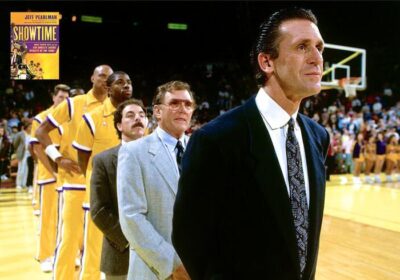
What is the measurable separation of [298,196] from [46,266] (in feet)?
13.0

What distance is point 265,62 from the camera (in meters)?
1.51

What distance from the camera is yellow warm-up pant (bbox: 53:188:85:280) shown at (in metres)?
3.73

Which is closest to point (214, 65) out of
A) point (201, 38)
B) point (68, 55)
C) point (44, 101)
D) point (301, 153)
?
point (201, 38)

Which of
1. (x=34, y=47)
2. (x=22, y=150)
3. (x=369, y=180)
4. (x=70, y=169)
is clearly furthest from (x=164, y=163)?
(x=369, y=180)

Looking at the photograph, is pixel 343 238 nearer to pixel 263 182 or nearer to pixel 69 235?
pixel 69 235

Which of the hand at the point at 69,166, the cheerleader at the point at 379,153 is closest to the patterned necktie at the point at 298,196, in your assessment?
the hand at the point at 69,166

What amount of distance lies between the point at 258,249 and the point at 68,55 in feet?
63.8

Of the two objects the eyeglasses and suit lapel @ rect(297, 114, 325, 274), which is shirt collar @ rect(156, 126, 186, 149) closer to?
the eyeglasses

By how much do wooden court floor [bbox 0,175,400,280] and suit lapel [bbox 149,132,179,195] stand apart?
284 centimetres

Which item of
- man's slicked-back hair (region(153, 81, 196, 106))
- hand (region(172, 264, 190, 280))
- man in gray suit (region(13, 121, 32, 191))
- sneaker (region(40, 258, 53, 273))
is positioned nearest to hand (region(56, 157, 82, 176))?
sneaker (region(40, 258, 53, 273))

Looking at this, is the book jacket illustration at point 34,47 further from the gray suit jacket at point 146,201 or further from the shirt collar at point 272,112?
the shirt collar at point 272,112

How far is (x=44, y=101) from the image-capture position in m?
16.1

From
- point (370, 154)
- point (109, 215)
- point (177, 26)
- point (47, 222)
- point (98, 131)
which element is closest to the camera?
point (109, 215)

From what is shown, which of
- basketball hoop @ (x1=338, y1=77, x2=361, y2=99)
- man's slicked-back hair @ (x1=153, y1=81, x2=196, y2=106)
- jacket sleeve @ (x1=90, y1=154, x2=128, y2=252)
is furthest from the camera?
basketball hoop @ (x1=338, y1=77, x2=361, y2=99)
